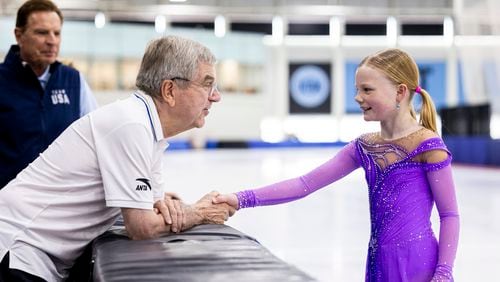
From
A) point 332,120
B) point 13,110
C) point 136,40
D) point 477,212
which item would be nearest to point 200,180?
point 477,212

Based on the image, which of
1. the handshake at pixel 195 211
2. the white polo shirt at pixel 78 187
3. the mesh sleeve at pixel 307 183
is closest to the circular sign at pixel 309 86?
the mesh sleeve at pixel 307 183

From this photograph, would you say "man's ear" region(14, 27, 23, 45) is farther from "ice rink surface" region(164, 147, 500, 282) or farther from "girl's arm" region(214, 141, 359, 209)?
"ice rink surface" region(164, 147, 500, 282)

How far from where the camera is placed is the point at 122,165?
2055 millimetres

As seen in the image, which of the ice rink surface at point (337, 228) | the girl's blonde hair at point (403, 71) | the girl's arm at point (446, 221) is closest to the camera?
the girl's arm at point (446, 221)

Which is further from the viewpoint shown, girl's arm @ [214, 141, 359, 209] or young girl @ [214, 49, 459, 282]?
girl's arm @ [214, 141, 359, 209]

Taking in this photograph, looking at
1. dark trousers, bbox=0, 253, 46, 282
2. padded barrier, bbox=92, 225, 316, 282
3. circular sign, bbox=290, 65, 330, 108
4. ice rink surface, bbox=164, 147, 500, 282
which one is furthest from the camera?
circular sign, bbox=290, 65, 330, 108

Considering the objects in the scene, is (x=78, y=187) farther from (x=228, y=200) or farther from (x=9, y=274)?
(x=228, y=200)

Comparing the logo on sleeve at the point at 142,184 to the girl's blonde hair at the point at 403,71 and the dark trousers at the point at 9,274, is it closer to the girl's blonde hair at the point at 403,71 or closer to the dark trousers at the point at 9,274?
the dark trousers at the point at 9,274

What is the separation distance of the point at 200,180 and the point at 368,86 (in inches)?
367

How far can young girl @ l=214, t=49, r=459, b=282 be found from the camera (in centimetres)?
224

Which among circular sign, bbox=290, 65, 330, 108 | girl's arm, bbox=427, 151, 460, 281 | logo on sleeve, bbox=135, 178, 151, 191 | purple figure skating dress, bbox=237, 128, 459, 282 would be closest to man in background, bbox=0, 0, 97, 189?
logo on sleeve, bbox=135, 178, 151, 191

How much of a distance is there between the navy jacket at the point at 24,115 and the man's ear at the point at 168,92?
1580 mm

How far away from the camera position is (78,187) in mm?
2123

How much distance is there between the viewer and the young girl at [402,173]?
7.36 ft
